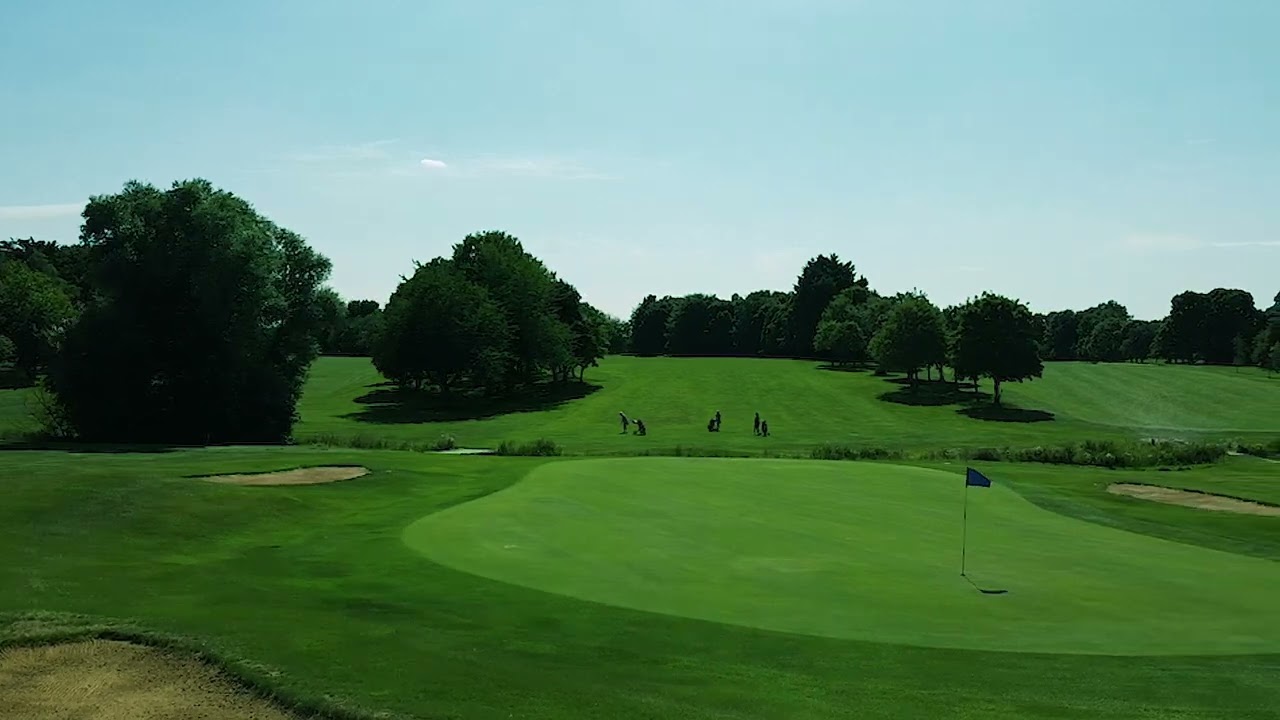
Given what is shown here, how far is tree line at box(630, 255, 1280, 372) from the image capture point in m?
97.6

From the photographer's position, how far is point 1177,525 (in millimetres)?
26609

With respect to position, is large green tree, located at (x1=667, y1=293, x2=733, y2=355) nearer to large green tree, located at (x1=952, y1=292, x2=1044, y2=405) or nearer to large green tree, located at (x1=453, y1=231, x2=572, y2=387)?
large green tree, located at (x1=453, y1=231, x2=572, y2=387)

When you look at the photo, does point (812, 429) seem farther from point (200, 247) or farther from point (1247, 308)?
point (1247, 308)

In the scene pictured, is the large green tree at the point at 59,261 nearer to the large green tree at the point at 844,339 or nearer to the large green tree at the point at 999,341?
the large green tree at the point at 999,341

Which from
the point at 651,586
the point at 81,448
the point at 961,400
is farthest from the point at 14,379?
the point at 651,586

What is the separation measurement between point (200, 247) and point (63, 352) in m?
8.72

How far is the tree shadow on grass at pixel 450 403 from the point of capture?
8019cm

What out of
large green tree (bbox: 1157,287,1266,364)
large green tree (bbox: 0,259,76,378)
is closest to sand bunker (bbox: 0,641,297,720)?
large green tree (bbox: 0,259,76,378)

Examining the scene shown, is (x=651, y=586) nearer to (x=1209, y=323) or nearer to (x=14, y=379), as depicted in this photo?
(x=14, y=379)

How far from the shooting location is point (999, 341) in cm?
8319

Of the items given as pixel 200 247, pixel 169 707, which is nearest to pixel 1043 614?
pixel 169 707

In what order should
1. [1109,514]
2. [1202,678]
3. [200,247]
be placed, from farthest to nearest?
[200,247], [1109,514], [1202,678]

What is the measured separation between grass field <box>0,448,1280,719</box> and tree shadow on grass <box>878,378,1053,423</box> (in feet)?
179

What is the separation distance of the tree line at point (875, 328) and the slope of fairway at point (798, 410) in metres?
6.54
